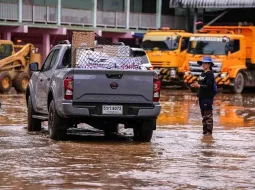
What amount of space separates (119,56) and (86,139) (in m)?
1.63

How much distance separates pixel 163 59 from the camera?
3834 cm

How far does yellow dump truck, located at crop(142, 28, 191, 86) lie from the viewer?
38.2 meters

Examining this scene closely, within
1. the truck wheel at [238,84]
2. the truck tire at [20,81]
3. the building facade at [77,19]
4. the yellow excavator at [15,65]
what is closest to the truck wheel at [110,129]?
the yellow excavator at [15,65]

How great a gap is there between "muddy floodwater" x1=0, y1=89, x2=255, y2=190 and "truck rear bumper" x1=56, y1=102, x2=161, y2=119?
0.49m

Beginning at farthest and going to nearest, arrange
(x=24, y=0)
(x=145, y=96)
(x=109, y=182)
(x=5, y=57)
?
(x=24, y=0)
(x=5, y=57)
(x=145, y=96)
(x=109, y=182)

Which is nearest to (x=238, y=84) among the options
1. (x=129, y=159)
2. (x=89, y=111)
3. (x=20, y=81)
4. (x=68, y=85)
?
(x=20, y=81)

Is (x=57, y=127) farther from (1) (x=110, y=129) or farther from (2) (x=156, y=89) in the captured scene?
(1) (x=110, y=129)

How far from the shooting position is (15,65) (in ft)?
108

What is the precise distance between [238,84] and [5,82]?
10.3 metres

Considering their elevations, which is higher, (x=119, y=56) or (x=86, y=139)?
(x=119, y=56)

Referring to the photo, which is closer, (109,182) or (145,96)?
(109,182)

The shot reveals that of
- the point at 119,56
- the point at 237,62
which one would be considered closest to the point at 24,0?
the point at 237,62

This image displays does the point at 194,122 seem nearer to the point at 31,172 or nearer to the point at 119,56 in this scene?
the point at 119,56

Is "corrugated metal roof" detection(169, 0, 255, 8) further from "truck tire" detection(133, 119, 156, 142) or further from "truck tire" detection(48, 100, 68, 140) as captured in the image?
"truck tire" detection(48, 100, 68, 140)
